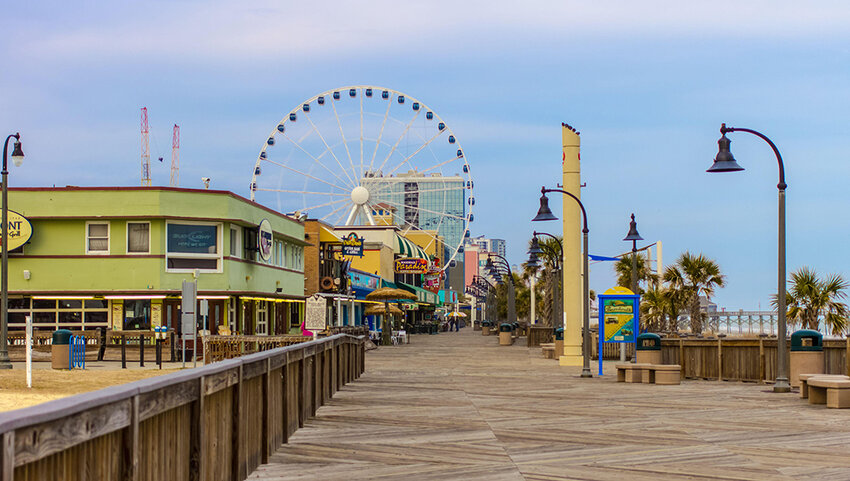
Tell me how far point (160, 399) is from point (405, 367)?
2440 cm

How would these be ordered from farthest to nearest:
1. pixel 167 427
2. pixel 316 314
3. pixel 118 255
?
pixel 118 255 < pixel 316 314 < pixel 167 427

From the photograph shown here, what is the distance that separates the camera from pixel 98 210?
3866 cm

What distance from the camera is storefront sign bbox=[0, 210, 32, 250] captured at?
3838 cm

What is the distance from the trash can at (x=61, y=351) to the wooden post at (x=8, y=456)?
26.8 m

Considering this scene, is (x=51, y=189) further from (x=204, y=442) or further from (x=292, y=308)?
(x=204, y=442)

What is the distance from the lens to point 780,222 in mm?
20094

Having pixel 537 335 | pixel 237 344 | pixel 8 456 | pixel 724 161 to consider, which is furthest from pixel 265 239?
pixel 8 456

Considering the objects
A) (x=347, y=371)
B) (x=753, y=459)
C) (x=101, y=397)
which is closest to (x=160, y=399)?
(x=101, y=397)

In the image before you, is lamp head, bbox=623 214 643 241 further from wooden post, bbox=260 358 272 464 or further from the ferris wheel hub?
the ferris wheel hub

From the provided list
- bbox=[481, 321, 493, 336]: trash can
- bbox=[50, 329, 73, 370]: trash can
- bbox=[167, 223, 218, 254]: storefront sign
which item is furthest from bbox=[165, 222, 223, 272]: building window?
bbox=[481, 321, 493, 336]: trash can

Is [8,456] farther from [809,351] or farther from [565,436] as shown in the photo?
[809,351]

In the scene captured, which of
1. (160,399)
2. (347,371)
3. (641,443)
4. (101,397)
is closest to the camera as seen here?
(101,397)

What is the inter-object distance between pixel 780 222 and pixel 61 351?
19723 millimetres

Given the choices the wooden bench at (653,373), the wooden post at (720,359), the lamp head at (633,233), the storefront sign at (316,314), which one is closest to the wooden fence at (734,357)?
the wooden post at (720,359)
